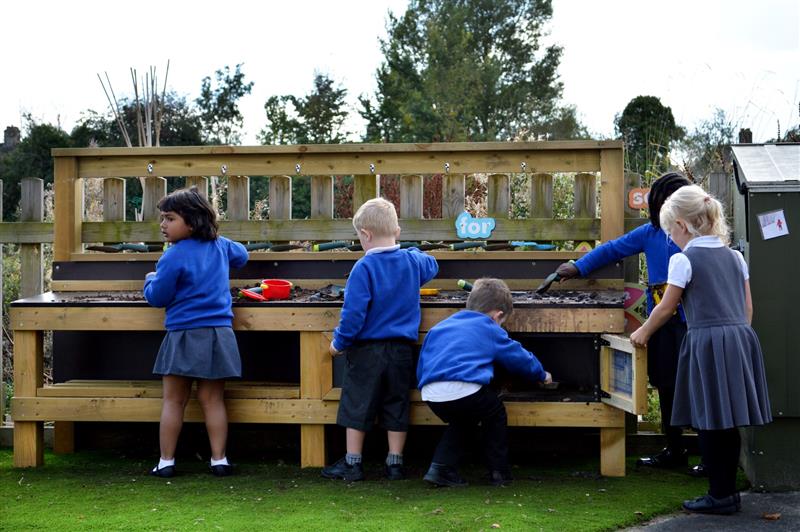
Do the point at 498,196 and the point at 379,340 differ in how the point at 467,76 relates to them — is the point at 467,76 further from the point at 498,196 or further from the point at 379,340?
the point at 379,340

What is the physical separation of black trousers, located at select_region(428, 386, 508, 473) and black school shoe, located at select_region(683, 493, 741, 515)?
924mm

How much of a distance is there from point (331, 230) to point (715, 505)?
8.81 ft

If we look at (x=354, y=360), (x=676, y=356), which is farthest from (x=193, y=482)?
(x=676, y=356)

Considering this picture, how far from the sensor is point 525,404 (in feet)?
15.9

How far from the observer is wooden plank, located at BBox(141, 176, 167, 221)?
5.92 metres

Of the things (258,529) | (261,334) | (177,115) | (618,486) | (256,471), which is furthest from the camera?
(177,115)

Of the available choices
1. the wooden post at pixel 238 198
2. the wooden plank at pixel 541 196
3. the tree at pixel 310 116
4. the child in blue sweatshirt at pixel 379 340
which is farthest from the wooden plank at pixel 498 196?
the tree at pixel 310 116

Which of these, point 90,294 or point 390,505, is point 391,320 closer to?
point 390,505

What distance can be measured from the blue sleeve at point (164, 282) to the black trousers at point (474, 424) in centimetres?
143

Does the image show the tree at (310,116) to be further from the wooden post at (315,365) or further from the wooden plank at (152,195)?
the wooden post at (315,365)

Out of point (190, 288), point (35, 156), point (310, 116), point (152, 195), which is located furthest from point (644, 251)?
point (310, 116)

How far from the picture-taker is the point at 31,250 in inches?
233

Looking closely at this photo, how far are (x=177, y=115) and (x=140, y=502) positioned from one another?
18.0 meters

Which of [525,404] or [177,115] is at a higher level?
[177,115]
